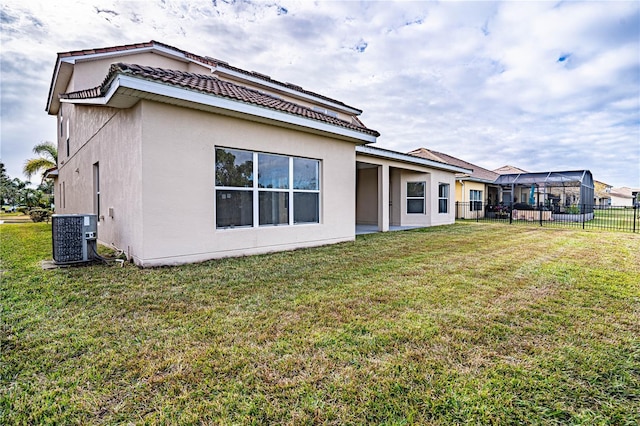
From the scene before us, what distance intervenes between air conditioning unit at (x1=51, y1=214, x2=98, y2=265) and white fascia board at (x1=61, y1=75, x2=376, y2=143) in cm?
249

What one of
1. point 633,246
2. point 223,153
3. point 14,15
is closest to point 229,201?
point 223,153

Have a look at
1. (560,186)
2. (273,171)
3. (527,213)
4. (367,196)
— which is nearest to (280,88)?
(273,171)

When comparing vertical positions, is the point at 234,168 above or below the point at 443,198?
above

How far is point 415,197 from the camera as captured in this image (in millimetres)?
16438

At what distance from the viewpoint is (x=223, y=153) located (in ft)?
23.5

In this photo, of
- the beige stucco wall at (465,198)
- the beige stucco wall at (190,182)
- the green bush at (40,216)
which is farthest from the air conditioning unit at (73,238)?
the beige stucco wall at (465,198)

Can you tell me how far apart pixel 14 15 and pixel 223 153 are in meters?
7.76

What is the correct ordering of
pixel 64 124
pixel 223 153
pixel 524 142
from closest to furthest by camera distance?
1. pixel 223 153
2. pixel 64 124
3. pixel 524 142

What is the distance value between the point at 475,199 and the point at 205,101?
73.1 feet

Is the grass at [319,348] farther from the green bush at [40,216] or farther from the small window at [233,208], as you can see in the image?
the green bush at [40,216]

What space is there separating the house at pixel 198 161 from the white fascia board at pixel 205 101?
0.02m

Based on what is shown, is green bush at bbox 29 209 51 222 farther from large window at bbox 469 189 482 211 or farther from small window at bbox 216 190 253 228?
large window at bbox 469 189 482 211

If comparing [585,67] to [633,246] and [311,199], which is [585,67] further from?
[311,199]

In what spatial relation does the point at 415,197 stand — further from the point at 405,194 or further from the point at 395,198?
the point at 395,198
